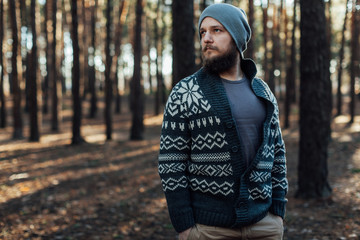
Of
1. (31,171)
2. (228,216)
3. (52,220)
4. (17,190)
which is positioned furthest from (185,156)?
(31,171)

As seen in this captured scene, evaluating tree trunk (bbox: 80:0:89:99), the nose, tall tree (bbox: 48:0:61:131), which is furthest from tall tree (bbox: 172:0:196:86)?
tree trunk (bbox: 80:0:89:99)

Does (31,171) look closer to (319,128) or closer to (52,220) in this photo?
(52,220)

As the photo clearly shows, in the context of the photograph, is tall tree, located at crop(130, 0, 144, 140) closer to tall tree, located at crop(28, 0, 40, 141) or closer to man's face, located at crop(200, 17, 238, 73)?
tall tree, located at crop(28, 0, 40, 141)

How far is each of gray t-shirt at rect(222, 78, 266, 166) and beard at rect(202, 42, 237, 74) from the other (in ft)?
0.31

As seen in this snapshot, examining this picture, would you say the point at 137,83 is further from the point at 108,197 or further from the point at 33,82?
the point at 108,197

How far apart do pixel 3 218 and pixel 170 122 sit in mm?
5562

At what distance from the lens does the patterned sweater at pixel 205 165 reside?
227cm

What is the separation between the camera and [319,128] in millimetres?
6961

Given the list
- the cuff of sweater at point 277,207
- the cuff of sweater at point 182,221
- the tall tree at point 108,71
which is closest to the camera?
the cuff of sweater at point 182,221

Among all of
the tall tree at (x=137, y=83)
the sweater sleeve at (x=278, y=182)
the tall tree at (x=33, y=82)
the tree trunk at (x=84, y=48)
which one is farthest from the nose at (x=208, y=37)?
the tree trunk at (x=84, y=48)

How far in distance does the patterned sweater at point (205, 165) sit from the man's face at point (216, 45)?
0.18 metres

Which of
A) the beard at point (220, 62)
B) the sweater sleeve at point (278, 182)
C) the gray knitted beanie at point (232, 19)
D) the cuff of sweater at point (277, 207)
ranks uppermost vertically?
the gray knitted beanie at point (232, 19)

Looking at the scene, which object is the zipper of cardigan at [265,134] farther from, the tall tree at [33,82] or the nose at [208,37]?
the tall tree at [33,82]

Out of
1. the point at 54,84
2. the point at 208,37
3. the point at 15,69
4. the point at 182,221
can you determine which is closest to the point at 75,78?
the point at 15,69
